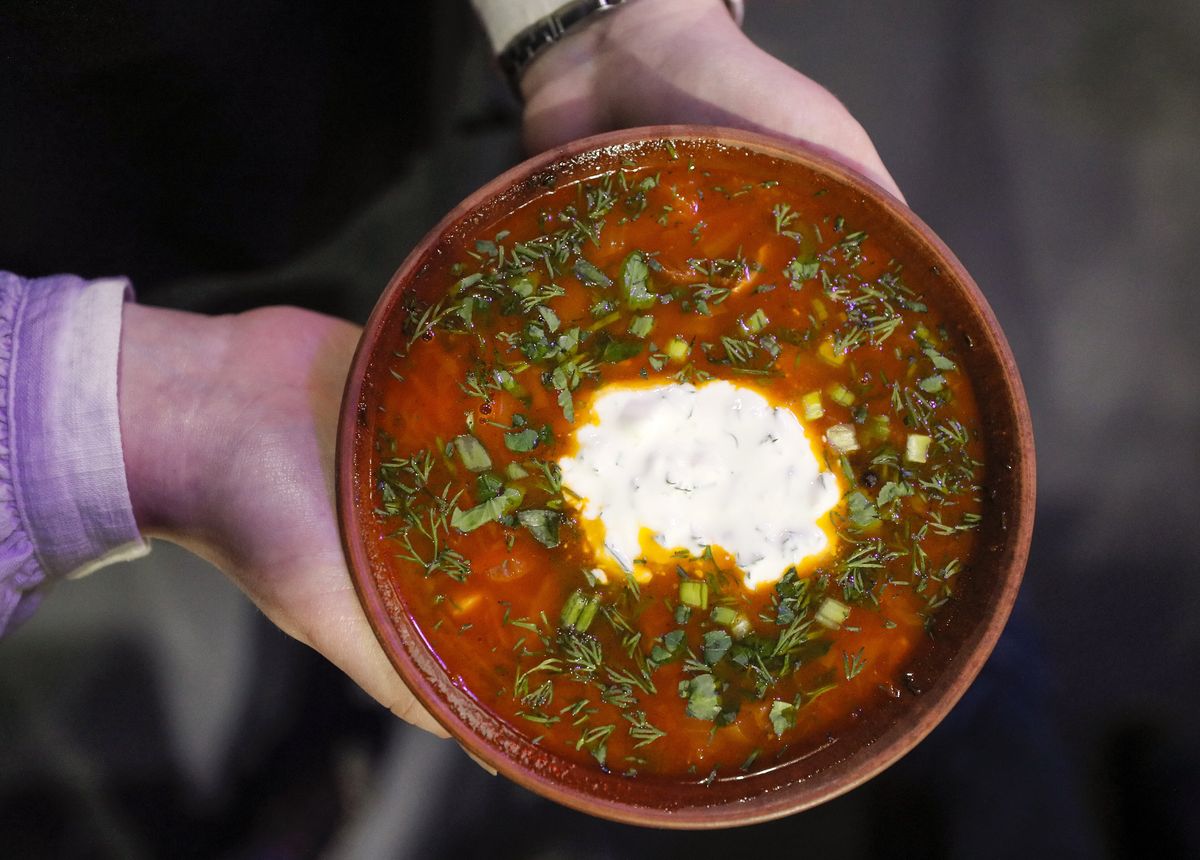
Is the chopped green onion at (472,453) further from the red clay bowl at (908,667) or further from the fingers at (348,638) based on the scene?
the fingers at (348,638)

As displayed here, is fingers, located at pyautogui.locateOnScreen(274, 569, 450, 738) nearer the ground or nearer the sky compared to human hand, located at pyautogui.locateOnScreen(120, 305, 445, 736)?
nearer the ground

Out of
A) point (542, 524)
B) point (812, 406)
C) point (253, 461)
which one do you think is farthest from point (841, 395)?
point (253, 461)

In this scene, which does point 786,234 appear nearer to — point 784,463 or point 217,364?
point 784,463

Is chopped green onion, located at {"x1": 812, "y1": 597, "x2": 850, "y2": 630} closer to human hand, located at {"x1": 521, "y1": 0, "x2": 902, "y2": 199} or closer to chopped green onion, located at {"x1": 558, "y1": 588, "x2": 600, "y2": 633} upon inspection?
chopped green onion, located at {"x1": 558, "y1": 588, "x2": 600, "y2": 633}

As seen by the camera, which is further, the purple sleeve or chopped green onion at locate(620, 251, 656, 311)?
the purple sleeve

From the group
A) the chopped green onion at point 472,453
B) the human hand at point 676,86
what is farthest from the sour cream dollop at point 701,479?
the human hand at point 676,86

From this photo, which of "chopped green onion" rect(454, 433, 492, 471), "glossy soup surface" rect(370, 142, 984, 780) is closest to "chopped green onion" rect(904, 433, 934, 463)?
"glossy soup surface" rect(370, 142, 984, 780)

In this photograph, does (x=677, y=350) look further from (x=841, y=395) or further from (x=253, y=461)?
(x=253, y=461)
